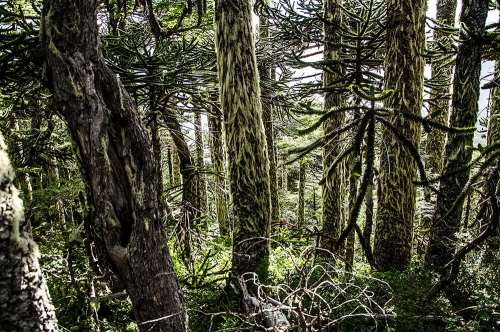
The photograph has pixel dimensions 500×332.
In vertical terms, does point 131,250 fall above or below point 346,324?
above

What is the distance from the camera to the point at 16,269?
1.57 metres

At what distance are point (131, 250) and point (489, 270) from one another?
3.88 metres

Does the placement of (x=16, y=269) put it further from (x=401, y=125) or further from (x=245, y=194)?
(x=401, y=125)

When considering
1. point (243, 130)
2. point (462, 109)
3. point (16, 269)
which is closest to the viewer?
point (16, 269)

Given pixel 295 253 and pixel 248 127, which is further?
Result: pixel 295 253

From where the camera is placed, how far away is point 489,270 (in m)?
3.57

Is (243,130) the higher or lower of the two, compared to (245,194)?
higher

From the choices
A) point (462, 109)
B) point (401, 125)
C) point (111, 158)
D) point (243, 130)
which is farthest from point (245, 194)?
point (462, 109)

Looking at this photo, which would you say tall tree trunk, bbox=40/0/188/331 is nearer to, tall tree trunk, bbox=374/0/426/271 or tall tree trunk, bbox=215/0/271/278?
tall tree trunk, bbox=215/0/271/278

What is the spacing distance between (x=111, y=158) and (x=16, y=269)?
125 centimetres

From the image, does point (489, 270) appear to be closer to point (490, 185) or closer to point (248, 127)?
point (490, 185)

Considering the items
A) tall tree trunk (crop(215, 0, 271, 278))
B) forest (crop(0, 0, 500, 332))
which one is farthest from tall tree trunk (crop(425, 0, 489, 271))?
tall tree trunk (crop(215, 0, 271, 278))

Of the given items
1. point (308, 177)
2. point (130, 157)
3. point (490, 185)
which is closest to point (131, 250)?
point (130, 157)

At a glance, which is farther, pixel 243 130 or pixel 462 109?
pixel 243 130
